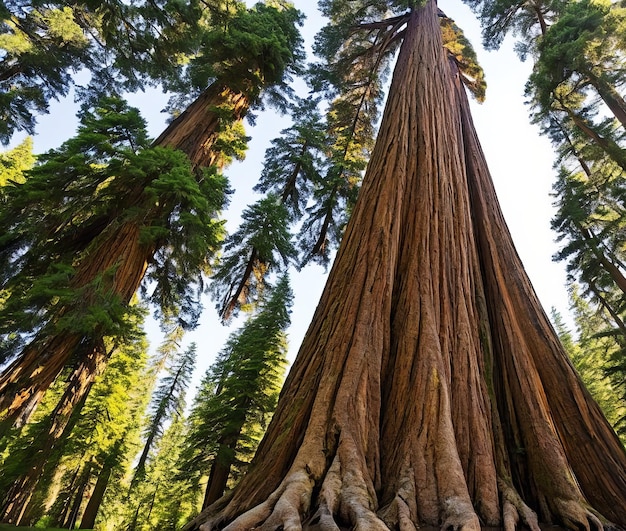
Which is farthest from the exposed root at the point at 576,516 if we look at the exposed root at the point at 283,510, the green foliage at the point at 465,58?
the green foliage at the point at 465,58

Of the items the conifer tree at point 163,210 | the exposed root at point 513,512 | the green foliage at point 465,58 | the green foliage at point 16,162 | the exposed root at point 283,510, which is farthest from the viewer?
the green foliage at point 16,162

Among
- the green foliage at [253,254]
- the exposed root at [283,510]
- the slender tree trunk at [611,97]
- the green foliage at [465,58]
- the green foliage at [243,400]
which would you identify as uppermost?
the green foliage at [465,58]

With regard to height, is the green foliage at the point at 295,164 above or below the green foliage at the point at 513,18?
below

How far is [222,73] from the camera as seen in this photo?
354 inches

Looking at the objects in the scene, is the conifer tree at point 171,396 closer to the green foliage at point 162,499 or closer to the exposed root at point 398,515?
the green foliage at point 162,499

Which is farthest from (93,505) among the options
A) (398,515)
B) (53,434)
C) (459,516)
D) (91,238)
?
(459,516)

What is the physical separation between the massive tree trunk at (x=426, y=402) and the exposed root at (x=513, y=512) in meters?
0.01

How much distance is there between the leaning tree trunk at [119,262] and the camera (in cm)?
445

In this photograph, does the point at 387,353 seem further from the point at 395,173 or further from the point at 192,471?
the point at 192,471

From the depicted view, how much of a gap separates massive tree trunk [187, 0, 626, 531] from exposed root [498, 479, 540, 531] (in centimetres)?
1

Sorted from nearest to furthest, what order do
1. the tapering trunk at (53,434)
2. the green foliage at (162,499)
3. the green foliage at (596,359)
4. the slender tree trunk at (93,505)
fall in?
the tapering trunk at (53,434) < the slender tree trunk at (93,505) < the green foliage at (596,359) < the green foliage at (162,499)

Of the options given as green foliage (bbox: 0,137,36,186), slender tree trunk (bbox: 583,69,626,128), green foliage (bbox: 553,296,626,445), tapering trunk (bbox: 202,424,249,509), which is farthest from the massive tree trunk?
green foliage (bbox: 0,137,36,186)

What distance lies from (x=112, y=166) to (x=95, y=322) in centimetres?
262

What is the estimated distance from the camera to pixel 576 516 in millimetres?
2395
